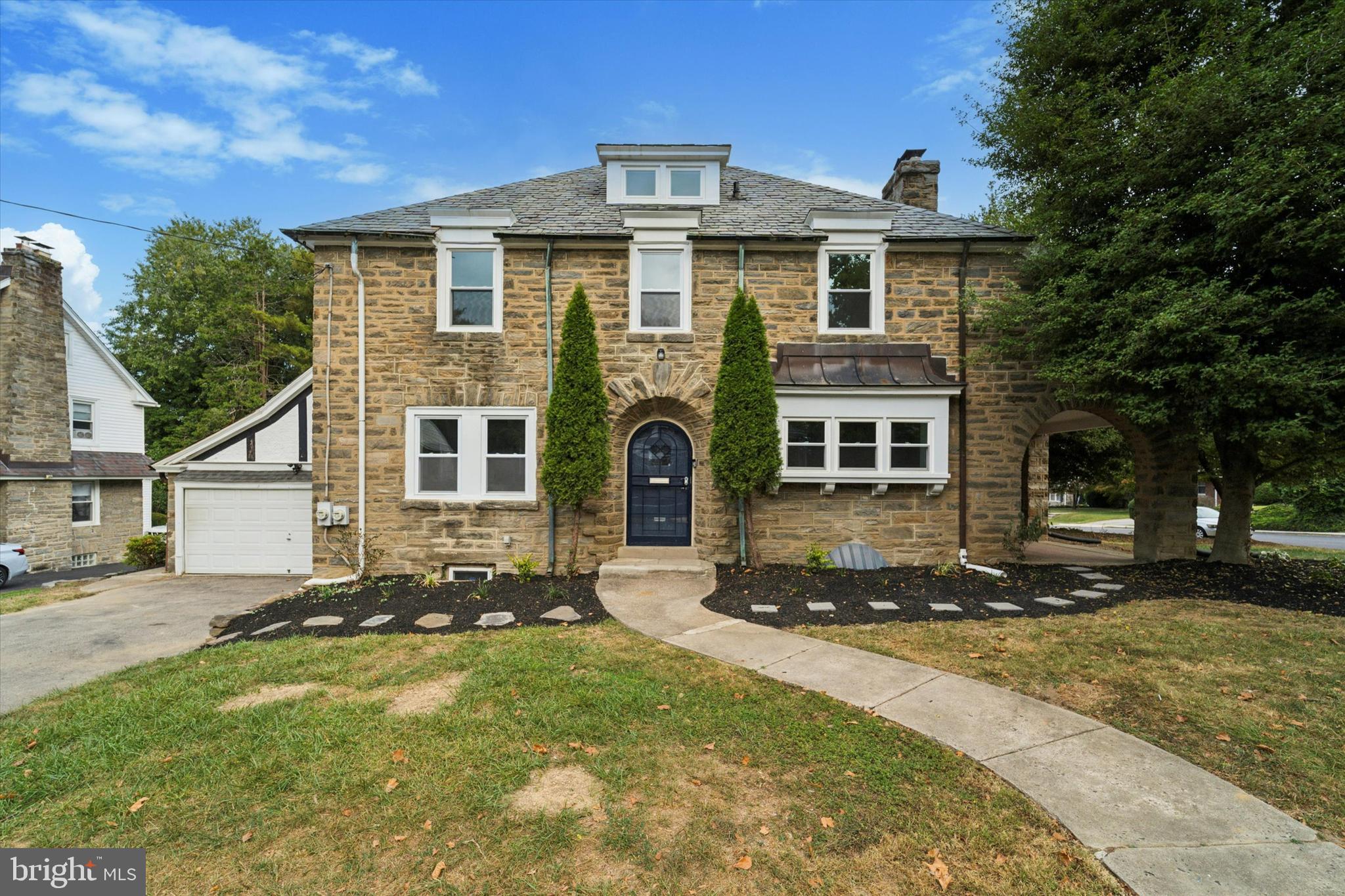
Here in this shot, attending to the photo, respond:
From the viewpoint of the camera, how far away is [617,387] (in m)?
9.13

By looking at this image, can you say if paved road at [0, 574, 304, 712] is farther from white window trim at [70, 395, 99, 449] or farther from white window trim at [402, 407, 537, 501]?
white window trim at [70, 395, 99, 449]

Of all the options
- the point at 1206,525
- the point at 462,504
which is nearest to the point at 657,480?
the point at 462,504

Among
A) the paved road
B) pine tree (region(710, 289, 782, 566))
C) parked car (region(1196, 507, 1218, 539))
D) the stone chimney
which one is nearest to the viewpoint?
the paved road

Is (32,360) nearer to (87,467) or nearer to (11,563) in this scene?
(87,467)

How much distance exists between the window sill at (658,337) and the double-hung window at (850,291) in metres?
2.41

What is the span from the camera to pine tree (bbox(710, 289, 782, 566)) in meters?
8.49

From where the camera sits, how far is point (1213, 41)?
23.6 ft

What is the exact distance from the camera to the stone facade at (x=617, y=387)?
9.16 m

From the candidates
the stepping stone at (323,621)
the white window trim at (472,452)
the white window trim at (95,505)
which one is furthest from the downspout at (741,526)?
the white window trim at (95,505)

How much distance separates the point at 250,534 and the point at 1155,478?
18162 mm

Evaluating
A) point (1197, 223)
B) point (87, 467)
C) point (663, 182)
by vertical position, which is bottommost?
point (87, 467)

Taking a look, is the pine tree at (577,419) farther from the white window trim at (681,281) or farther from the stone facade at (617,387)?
the white window trim at (681,281)

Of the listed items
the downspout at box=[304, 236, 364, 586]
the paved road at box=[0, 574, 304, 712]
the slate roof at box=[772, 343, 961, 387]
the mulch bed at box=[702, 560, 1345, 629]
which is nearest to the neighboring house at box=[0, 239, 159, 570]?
the paved road at box=[0, 574, 304, 712]

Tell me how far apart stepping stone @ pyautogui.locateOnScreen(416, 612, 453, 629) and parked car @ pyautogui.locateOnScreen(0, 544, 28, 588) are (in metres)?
15.0
